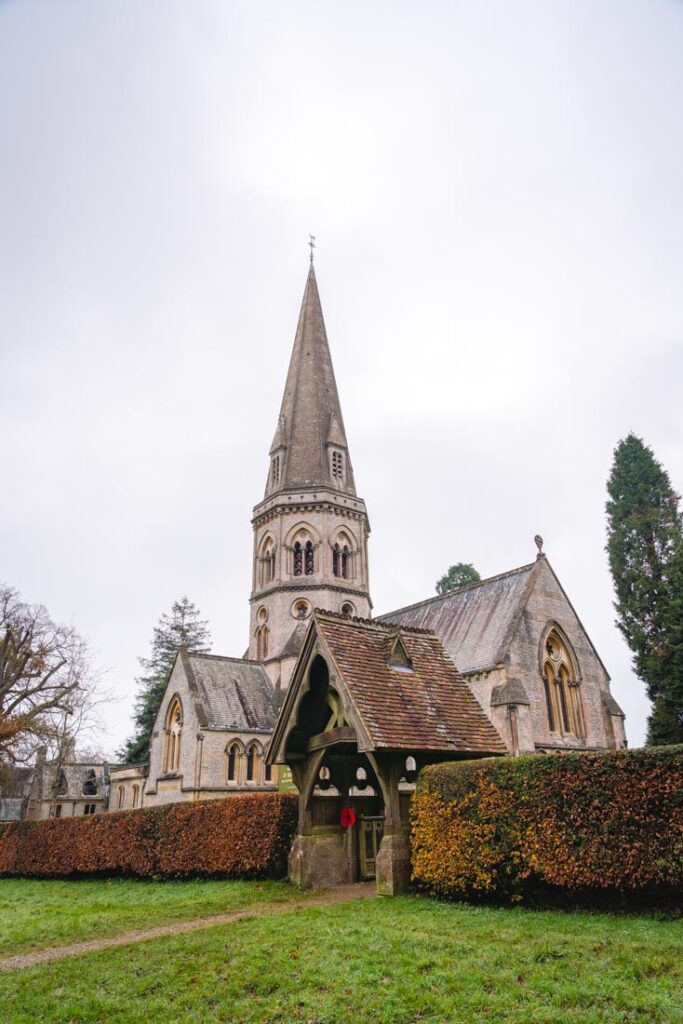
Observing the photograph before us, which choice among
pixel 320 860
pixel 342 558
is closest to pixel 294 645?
pixel 342 558

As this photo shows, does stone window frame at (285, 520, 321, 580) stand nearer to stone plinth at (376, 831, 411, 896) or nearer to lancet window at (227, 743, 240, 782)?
lancet window at (227, 743, 240, 782)

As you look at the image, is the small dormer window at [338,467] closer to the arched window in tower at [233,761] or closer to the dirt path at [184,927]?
the arched window in tower at [233,761]

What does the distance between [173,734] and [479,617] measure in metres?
15.7

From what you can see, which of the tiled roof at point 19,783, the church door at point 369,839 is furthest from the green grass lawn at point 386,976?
the tiled roof at point 19,783

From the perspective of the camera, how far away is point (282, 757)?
14102 mm

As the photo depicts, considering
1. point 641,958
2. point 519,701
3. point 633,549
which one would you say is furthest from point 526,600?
point 641,958

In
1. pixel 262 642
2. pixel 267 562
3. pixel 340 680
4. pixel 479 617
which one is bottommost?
pixel 340 680

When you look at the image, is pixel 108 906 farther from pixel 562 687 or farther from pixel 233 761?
pixel 562 687

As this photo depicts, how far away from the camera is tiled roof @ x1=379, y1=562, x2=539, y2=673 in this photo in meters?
26.2

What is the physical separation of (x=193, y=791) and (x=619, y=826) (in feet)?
79.0

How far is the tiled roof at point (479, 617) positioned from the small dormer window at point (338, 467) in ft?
35.6

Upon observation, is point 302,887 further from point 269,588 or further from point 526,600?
point 269,588

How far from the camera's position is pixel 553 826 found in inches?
373

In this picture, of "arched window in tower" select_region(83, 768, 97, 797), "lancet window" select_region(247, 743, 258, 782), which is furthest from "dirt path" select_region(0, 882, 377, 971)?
"arched window in tower" select_region(83, 768, 97, 797)
